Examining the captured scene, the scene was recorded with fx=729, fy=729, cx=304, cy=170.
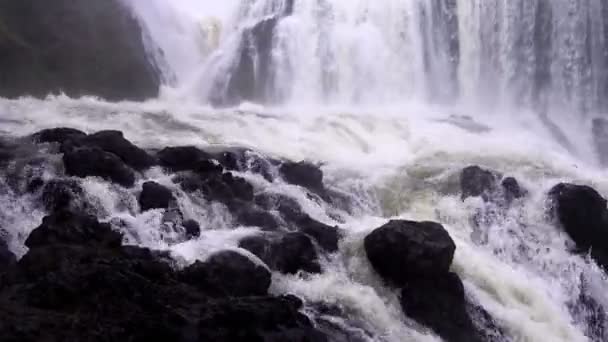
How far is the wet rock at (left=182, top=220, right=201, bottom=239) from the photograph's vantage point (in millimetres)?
12031

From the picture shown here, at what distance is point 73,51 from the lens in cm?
2311

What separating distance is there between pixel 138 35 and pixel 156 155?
11573mm

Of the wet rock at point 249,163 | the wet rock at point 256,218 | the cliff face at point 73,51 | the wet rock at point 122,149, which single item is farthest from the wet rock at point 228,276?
the cliff face at point 73,51

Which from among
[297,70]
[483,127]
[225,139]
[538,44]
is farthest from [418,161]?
[538,44]

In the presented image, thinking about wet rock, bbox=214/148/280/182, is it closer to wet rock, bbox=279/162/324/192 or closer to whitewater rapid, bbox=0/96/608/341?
wet rock, bbox=279/162/324/192

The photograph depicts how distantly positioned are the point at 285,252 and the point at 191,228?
5.50ft

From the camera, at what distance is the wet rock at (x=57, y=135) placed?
15.0 metres

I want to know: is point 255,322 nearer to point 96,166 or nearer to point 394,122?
point 96,166

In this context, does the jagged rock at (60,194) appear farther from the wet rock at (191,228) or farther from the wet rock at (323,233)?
the wet rock at (323,233)

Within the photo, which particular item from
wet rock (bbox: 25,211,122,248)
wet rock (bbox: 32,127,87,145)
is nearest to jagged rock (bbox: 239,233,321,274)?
wet rock (bbox: 25,211,122,248)

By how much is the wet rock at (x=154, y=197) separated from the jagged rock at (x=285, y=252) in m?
1.87

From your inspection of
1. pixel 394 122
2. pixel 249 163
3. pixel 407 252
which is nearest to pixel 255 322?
pixel 407 252

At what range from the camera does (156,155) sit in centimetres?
1505

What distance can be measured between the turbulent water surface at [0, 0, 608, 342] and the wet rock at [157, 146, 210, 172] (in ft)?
1.92
